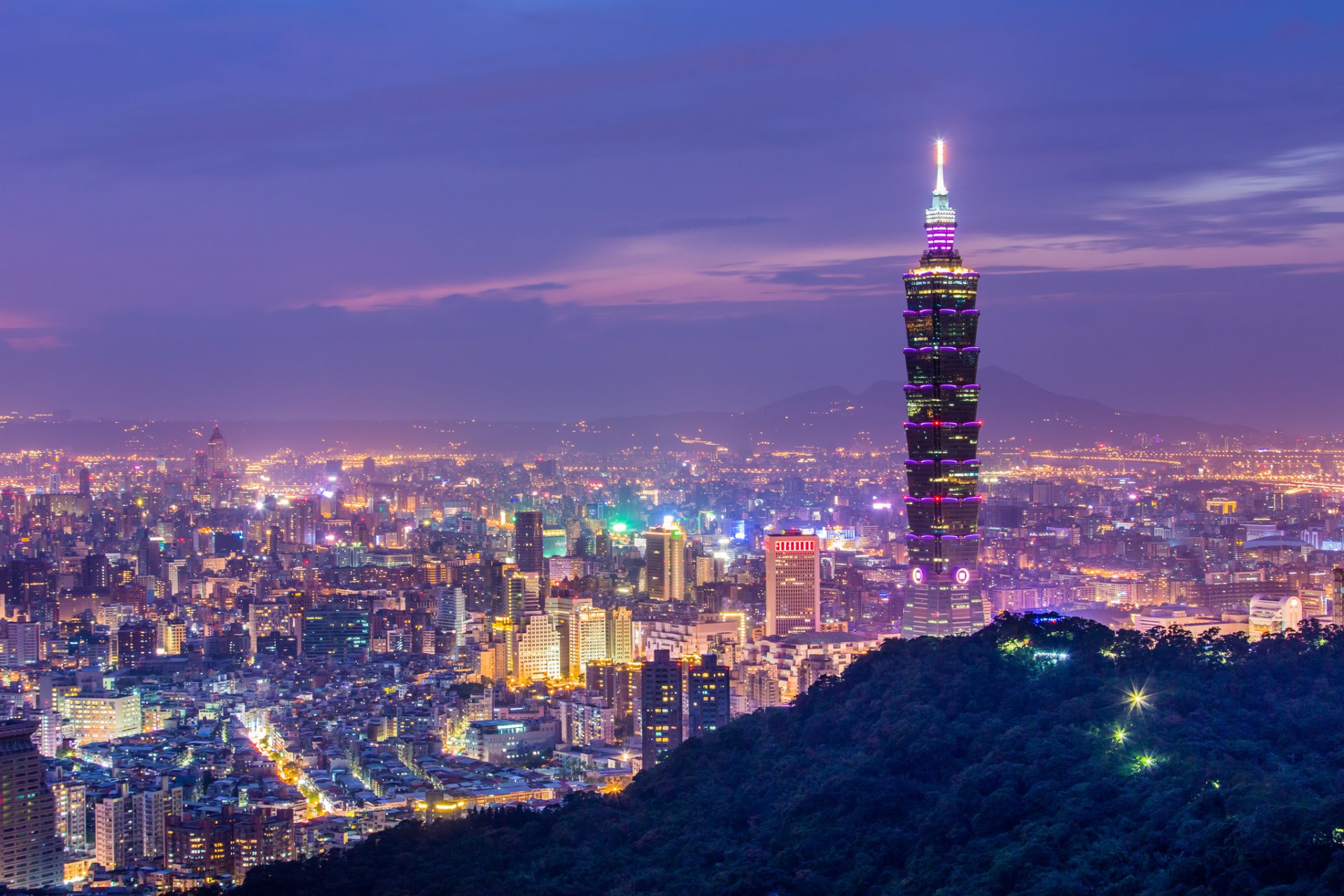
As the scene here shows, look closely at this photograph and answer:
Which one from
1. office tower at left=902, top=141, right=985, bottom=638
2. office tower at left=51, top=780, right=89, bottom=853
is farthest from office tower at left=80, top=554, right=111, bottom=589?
office tower at left=51, top=780, right=89, bottom=853

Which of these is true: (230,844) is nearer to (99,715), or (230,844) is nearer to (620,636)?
(99,715)

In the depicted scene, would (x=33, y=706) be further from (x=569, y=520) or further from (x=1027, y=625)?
(x=569, y=520)

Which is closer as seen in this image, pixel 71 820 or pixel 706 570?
pixel 71 820

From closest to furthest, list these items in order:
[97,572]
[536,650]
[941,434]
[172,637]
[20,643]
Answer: [941,434]
[536,650]
[20,643]
[172,637]
[97,572]

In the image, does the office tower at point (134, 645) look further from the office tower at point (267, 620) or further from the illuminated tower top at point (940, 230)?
the illuminated tower top at point (940, 230)

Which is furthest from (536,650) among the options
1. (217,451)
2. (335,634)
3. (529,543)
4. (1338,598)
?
(217,451)

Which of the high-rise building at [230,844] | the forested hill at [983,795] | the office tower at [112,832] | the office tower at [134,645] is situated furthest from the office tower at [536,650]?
the forested hill at [983,795]

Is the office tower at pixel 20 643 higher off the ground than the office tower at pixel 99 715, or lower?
higher
